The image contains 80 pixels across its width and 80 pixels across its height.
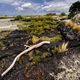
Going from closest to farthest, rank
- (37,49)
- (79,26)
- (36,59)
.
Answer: (36,59) < (37,49) < (79,26)

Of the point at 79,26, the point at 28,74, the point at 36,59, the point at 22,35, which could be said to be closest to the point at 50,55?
the point at 36,59

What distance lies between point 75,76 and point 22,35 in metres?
11.5

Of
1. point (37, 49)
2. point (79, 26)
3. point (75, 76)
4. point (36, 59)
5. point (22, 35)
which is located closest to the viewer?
point (75, 76)

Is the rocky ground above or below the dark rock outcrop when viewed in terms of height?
below

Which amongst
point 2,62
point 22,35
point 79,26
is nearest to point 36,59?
point 2,62

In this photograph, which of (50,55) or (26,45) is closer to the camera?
(50,55)

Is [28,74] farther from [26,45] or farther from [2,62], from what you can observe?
[26,45]

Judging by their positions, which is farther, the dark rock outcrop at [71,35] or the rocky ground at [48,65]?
the dark rock outcrop at [71,35]

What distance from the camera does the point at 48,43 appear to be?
28.0m

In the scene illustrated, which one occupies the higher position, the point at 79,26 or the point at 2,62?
the point at 79,26

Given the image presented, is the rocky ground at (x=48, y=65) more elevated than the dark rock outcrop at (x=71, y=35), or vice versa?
the dark rock outcrop at (x=71, y=35)

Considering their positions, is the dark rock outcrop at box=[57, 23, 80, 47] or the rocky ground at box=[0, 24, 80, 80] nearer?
the rocky ground at box=[0, 24, 80, 80]

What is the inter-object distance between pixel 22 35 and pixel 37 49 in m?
6.17

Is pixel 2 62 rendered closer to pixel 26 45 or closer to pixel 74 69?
pixel 26 45
